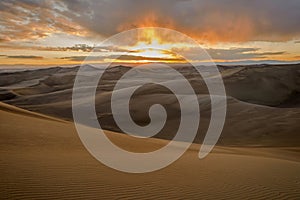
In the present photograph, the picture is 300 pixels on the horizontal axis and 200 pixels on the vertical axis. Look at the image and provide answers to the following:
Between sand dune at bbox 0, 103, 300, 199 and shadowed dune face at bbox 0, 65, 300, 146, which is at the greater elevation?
shadowed dune face at bbox 0, 65, 300, 146

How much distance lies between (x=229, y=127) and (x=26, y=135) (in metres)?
15.3

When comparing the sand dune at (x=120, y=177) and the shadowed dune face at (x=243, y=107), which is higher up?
the shadowed dune face at (x=243, y=107)

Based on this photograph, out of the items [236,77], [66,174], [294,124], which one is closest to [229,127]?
[294,124]

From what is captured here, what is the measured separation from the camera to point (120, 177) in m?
6.80

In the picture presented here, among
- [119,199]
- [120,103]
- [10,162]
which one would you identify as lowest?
[119,199]

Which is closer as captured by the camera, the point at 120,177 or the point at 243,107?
the point at 120,177

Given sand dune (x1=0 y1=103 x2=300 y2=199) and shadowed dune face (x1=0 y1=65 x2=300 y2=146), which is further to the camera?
shadowed dune face (x1=0 y1=65 x2=300 y2=146)

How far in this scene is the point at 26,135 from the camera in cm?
1044

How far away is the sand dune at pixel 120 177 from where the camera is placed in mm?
5523

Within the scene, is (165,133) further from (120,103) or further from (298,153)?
(120,103)

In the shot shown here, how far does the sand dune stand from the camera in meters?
5.52

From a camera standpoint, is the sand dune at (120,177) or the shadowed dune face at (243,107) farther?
the shadowed dune face at (243,107)

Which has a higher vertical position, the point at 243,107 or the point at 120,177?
the point at 243,107

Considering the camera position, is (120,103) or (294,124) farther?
(120,103)
